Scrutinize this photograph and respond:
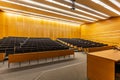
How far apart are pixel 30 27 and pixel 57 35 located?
366cm

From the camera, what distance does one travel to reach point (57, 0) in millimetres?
6031

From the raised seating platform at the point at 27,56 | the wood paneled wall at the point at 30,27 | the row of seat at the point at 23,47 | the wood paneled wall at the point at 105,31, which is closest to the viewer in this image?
the raised seating platform at the point at 27,56

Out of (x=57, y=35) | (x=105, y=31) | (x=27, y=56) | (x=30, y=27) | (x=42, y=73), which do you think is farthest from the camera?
(x=57, y=35)

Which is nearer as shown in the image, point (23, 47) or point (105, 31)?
point (23, 47)

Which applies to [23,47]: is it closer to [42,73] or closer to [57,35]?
[42,73]

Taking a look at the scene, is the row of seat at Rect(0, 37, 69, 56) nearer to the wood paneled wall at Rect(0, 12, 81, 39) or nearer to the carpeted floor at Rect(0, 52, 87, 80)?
the carpeted floor at Rect(0, 52, 87, 80)

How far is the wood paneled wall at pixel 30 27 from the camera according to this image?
357 inches

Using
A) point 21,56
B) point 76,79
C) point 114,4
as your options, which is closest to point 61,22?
point 114,4

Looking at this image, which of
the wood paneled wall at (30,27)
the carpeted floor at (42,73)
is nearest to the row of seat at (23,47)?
the carpeted floor at (42,73)

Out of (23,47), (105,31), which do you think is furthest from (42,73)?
(105,31)

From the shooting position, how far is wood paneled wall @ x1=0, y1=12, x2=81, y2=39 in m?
9.08

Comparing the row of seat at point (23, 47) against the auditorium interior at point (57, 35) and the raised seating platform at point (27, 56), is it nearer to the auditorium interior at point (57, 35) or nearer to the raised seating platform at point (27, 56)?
the auditorium interior at point (57, 35)

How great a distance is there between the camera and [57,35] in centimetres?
1220

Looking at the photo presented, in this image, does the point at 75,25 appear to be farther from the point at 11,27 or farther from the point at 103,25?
the point at 11,27
